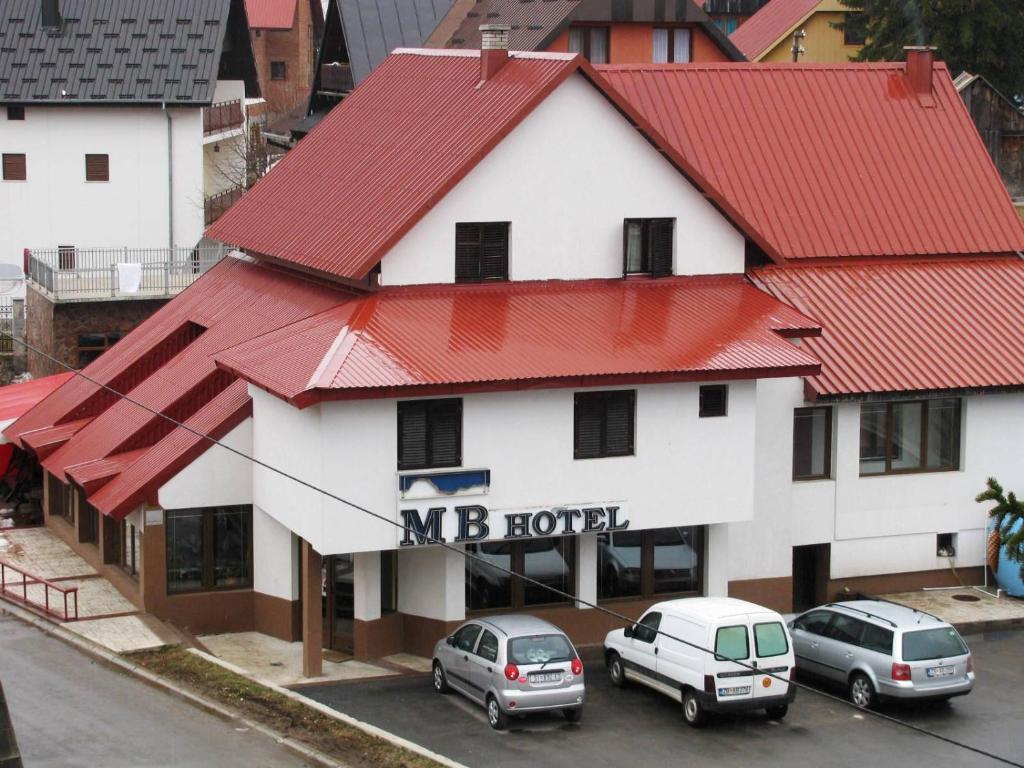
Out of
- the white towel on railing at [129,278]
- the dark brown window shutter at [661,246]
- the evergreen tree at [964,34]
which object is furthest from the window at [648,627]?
the evergreen tree at [964,34]

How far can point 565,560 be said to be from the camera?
33.8 metres

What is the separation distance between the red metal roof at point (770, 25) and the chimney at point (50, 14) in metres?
35.8

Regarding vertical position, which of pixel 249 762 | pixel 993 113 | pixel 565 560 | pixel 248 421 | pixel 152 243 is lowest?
pixel 249 762

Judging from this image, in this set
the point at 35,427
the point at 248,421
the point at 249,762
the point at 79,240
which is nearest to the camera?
the point at 249,762

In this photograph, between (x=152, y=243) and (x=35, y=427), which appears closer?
(x=35, y=427)

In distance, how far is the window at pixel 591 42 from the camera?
59.7 metres

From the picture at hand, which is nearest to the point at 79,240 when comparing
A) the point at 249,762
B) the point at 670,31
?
the point at 670,31

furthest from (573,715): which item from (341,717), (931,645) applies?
(931,645)

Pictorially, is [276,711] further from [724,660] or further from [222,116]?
[222,116]

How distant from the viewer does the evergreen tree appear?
224 feet

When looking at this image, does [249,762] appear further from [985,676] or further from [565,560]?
[985,676]

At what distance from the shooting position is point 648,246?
35750 millimetres

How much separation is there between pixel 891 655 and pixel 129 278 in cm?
2982

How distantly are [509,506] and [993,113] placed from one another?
3874cm
